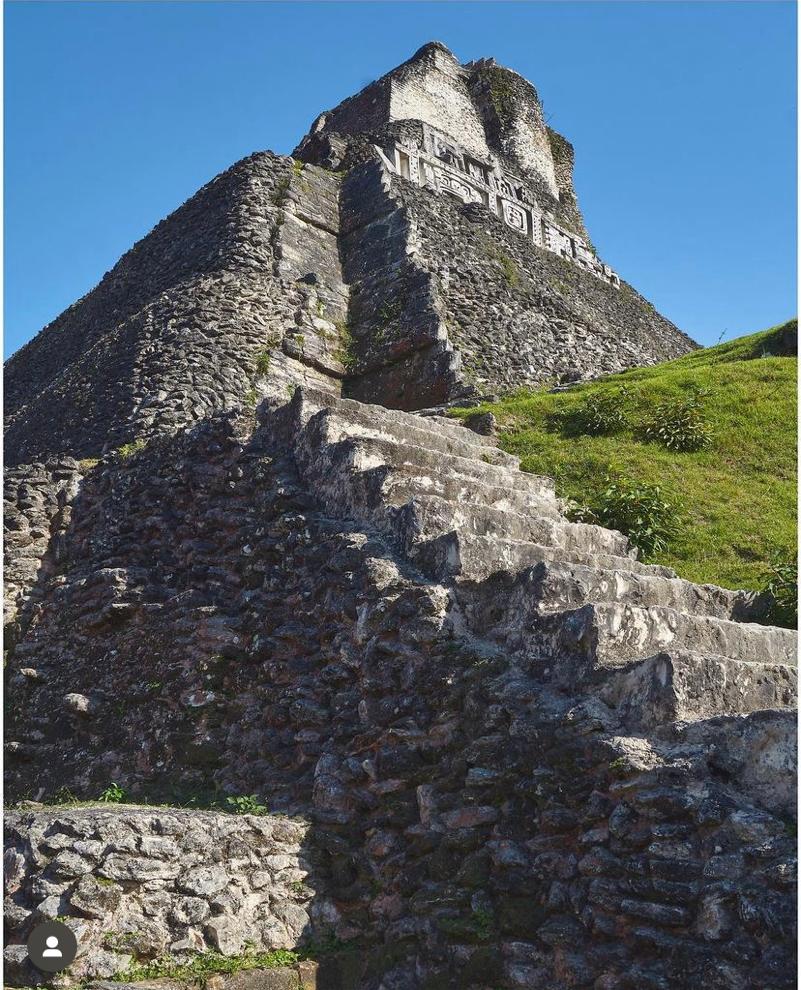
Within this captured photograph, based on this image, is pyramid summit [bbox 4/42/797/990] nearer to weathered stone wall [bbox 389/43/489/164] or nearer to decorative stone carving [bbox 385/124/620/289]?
decorative stone carving [bbox 385/124/620/289]

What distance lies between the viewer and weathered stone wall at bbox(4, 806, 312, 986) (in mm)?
3752

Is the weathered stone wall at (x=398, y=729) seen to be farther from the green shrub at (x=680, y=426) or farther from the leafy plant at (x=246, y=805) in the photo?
the green shrub at (x=680, y=426)

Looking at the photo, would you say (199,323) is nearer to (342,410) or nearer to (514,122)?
(342,410)

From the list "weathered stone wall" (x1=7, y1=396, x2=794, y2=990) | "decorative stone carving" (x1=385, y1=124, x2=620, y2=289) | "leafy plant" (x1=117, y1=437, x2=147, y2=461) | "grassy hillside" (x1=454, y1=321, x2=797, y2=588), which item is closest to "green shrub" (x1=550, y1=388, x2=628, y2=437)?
"grassy hillside" (x1=454, y1=321, x2=797, y2=588)

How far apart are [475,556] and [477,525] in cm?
69

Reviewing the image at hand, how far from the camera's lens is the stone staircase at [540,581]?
3.90 meters

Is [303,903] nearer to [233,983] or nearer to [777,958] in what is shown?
[233,983]

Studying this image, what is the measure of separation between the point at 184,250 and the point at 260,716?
39.1 ft

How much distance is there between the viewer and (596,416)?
33.8 ft

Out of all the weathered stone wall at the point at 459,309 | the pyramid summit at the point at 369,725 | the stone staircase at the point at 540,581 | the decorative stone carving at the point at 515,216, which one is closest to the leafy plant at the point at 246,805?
the pyramid summit at the point at 369,725

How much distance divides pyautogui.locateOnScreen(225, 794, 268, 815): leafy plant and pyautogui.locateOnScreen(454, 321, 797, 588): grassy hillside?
381cm

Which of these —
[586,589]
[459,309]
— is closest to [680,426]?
[459,309]

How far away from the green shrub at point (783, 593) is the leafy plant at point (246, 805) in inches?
133

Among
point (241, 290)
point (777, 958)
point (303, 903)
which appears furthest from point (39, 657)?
point (241, 290)
